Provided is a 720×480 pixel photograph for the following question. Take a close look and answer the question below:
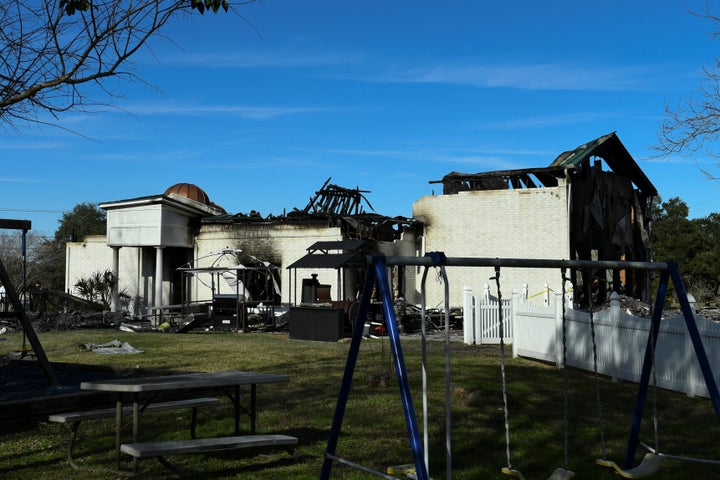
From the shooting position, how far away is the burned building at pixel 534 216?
3005cm

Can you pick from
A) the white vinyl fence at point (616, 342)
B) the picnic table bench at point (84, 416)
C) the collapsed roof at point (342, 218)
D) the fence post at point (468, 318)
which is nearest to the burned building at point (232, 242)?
the collapsed roof at point (342, 218)

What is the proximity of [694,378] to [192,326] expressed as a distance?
58.3 ft

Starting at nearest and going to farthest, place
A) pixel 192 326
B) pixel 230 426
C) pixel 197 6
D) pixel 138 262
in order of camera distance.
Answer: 1. pixel 197 6
2. pixel 230 426
3. pixel 192 326
4. pixel 138 262

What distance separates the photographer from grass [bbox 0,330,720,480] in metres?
6.59

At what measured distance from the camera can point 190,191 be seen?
4162cm

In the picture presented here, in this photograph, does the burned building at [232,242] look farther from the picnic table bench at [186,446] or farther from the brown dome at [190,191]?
the picnic table bench at [186,446]

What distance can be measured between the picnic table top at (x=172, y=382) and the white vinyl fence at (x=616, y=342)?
6.80 metres

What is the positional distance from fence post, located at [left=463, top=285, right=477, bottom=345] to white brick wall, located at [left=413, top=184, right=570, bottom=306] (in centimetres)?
1037

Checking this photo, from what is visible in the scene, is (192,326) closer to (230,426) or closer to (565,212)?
(565,212)

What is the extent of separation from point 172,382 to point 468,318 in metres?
13.6

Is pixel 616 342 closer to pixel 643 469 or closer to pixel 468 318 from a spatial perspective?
pixel 468 318

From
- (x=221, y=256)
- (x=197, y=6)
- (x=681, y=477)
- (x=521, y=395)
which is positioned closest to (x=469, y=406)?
(x=521, y=395)

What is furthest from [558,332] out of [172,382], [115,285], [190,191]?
[190,191]

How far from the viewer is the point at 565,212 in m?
29.8
